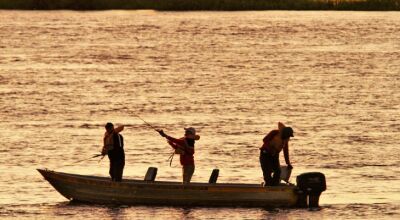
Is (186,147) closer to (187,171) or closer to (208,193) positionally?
(187,171)

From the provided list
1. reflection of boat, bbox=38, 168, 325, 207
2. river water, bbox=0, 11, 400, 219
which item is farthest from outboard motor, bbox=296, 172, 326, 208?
river water, bbox=0, 11, 400, 219

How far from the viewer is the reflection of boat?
3603cm

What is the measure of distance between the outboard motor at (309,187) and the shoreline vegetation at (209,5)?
108022mm

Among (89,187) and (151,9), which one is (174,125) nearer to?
(89,187)

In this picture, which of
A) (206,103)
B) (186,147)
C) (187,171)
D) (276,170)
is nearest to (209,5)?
(206,103)

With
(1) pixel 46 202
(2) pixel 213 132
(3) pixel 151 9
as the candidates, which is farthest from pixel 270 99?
(3) pixel 151 9

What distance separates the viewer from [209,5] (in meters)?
148

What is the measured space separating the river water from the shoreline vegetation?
479 inches

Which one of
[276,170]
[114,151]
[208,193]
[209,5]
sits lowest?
[209,5]

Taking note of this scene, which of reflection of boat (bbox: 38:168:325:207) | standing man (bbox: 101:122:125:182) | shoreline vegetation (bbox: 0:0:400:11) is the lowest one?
shoreline vegetation (bbox: 0:0:400:11)

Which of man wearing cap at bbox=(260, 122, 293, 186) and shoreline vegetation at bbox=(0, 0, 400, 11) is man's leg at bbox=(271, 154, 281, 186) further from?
shoreline vegetation at bbox=(0, 0, 400, 11)

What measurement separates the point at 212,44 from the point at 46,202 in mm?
73304

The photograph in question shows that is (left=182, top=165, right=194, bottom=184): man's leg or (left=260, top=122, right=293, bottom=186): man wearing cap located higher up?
(left=260, top=122, right=293, bottom=186): man wearing cap

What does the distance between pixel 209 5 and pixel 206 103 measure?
82.2 m
